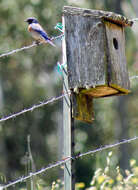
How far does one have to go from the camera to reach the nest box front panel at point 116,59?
673 centimetres

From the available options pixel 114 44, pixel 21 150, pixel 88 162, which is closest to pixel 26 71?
pixel 21 150

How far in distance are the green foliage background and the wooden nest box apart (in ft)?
44.4

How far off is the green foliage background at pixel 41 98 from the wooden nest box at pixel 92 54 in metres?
13.5

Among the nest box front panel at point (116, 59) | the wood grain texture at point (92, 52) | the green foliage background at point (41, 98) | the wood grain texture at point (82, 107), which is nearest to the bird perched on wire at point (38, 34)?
the nest box front panel at point (116, 59)

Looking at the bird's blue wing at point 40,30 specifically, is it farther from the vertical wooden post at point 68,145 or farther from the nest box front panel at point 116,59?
the vertical wooden post at point 68,145

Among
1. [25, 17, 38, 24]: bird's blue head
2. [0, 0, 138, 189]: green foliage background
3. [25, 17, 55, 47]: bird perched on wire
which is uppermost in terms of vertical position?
[25, 17, 38, 24]: bird's blue head

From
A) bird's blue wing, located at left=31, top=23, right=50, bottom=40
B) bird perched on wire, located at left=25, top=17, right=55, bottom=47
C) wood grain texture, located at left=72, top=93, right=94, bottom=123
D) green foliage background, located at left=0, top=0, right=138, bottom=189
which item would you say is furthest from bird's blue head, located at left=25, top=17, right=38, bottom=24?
green foliage background, located at left=0, top=0, right=138, bottom=189

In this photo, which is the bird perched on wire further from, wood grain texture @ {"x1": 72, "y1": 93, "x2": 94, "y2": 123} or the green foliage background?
the green foliage background

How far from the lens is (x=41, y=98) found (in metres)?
21.5

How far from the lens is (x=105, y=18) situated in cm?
687

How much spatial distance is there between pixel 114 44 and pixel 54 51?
1521cm

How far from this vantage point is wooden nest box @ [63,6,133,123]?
6.60 meters

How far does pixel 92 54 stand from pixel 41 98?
48.6 feet

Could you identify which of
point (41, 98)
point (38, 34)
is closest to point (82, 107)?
point (38, 34)
